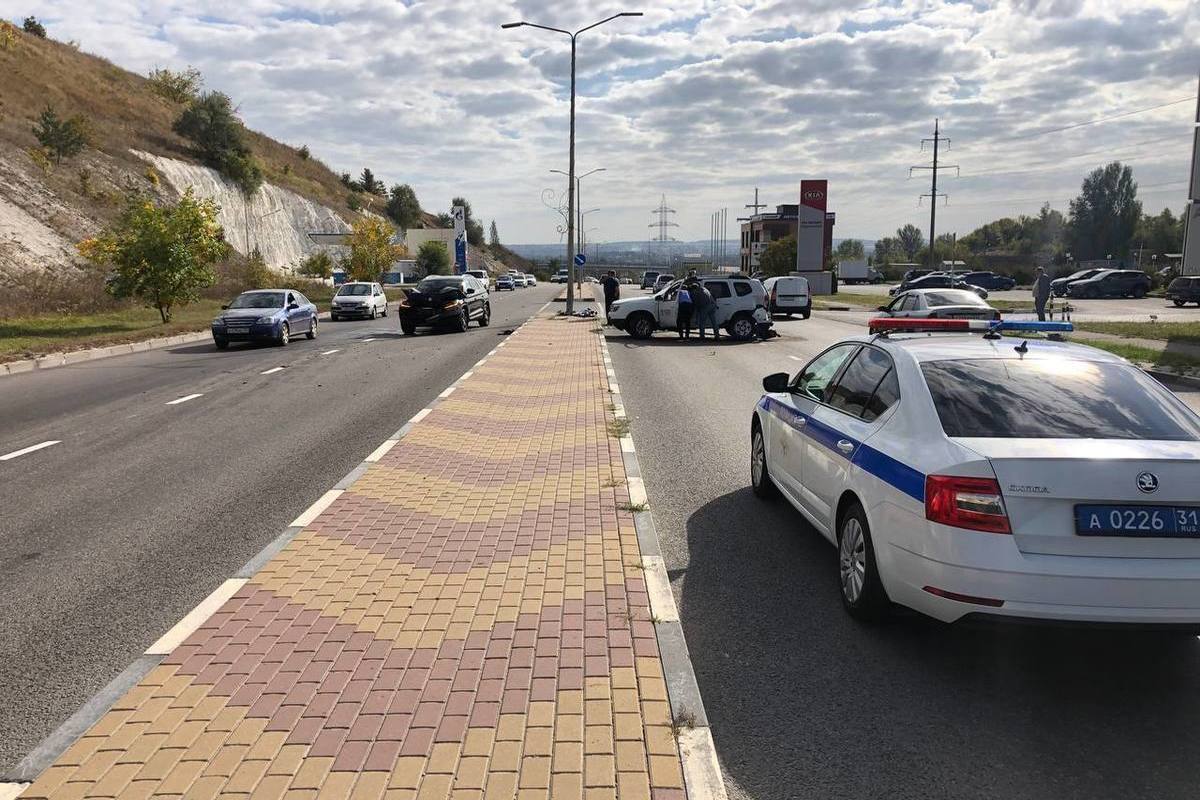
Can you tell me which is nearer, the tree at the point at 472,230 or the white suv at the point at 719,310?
the white suv at the point at 719,310

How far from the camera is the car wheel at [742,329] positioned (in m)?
23.6

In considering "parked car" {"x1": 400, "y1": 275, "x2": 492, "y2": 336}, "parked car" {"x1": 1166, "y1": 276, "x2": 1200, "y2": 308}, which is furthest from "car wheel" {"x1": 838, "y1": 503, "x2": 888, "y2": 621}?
"parked car" {"x1": 1166, "y1": 276, "x2": 1200, "y2": 308}

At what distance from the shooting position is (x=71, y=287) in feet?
102

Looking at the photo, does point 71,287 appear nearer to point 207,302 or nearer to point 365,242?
point 207,302

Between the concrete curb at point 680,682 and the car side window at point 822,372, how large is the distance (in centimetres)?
144

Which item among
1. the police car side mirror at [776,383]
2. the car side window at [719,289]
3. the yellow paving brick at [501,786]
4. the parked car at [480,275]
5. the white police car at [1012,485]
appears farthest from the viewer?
the parked car at [480,275]

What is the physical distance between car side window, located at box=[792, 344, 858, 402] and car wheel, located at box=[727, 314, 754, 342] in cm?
1717

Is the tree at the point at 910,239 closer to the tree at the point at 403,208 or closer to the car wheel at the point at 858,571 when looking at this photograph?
the tree at the point at 403,208

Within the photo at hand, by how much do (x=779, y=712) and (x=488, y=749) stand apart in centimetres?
129

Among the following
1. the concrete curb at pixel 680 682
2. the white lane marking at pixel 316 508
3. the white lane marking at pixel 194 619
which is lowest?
the white lane marking at pixel 316 508

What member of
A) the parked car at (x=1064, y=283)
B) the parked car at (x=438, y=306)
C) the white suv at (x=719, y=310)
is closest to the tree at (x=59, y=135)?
the parked car at (x=438, y=306)

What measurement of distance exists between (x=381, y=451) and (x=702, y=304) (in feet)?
49.7

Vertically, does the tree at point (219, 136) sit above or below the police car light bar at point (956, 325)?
above

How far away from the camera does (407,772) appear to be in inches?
122
